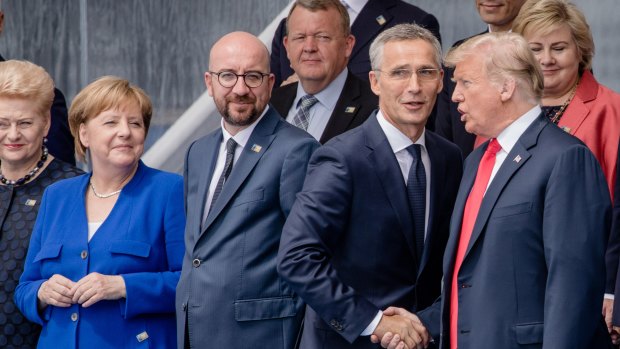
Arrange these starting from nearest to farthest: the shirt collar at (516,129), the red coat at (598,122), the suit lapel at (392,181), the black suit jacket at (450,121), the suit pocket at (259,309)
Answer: the shirt collar at (516,129), the suit lapel at (392,181), the suit pocket at (259,309), the red coat at (598,122), the black suit jacket at (450,121)

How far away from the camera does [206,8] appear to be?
810 centimetres

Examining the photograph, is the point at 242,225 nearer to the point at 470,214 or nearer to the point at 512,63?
the point at 470,214

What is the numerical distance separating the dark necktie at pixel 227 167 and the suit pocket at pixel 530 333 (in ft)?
4.18

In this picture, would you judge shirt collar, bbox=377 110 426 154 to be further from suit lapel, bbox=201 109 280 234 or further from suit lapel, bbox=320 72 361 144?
suit lapel, bbox=320 72 361 144

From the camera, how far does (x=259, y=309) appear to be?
4379 mm

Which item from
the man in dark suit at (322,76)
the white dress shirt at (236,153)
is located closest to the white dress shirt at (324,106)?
the man in dark suit at (322,76)

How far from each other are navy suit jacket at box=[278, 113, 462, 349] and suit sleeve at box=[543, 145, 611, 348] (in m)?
0.59

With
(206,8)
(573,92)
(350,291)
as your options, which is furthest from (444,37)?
(350,291)

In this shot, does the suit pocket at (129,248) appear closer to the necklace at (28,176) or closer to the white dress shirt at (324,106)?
the necklace at (28,176)

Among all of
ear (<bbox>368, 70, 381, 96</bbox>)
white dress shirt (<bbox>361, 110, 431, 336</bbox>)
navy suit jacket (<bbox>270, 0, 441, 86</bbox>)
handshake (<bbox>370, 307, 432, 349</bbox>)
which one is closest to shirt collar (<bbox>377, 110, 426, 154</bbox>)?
white dress shirt (<bbox>361, 110, 431, 336</bbox>)

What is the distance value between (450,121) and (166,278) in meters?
1.37

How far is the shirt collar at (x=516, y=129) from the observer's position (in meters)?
3.89

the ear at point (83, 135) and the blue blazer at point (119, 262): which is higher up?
the ear at point (83, 135)

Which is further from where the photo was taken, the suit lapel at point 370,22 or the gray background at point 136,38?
the gray background at point 136,38
